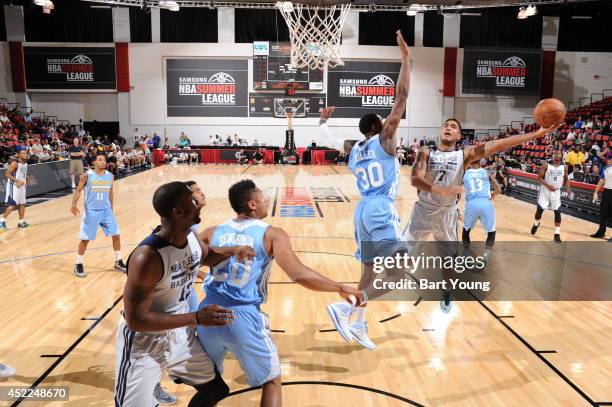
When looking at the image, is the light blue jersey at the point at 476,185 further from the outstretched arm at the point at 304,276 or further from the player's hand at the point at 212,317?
the player's hand at the point at 212,317

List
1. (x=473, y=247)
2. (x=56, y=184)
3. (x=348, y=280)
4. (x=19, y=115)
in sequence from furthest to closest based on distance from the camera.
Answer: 1. (x=19, y=115)
2. (x=56, y=184)
3. (x=473, y=247)
4. (x=348, y=280)

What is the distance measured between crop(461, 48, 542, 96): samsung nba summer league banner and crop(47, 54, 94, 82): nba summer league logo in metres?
20.4

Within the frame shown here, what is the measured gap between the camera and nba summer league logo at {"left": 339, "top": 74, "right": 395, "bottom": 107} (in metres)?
26.8

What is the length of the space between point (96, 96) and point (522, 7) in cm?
2240

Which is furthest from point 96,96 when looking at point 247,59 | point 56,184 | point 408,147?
point 408,147

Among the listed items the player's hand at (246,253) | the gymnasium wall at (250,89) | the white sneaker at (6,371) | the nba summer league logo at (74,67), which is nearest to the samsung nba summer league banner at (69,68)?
the nba summer league logo at (74,67)

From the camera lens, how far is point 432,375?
387 cm

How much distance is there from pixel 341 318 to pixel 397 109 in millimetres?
1785

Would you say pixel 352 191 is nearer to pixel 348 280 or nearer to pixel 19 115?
pixel 348 280

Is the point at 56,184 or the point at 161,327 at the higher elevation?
the point at 161,327

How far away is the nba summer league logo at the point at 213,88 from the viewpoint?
26.7 metres

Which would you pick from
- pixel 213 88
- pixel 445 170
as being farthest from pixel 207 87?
pixel 445 170

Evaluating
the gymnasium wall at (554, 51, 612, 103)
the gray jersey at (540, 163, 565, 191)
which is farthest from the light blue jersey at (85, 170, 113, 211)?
the gymnasium wall at (554, 51, 612, 103)

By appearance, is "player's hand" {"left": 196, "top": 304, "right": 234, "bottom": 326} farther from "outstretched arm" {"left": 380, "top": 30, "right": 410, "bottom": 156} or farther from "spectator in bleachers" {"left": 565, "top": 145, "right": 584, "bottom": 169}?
"spectator in bleachers" {"left": 565, "top": 145, "right": 584, "bottom": 169}
